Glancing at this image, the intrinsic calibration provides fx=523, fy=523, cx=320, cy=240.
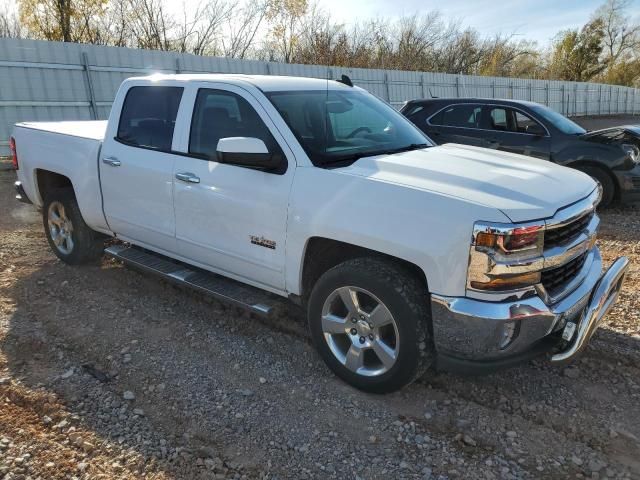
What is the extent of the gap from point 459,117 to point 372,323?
6.56 m

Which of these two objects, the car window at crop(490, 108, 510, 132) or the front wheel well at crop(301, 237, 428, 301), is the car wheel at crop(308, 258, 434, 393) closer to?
the front wheel well at crop(301, 237, 428, 301)

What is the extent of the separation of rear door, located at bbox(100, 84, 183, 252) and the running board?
14cm

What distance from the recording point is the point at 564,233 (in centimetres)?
290

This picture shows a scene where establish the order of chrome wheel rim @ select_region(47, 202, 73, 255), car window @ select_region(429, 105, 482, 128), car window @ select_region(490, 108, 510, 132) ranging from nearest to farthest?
chrome wheel rim @ select_region(47, 202, 73, 255)
car window @ select_region(490, 108, 510, 132)
car window @ select_region(429, 105, 482, 128)

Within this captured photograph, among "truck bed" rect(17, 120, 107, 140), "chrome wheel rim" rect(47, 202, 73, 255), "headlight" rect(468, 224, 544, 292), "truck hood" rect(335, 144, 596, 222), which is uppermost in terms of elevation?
"truck bed" rect(17, 120, 107, 140)

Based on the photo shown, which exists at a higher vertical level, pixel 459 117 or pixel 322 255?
pixel 459 117

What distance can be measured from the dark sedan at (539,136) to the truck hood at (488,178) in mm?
4862

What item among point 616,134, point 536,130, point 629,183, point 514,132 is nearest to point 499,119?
point 514,132

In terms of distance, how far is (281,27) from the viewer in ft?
96.9

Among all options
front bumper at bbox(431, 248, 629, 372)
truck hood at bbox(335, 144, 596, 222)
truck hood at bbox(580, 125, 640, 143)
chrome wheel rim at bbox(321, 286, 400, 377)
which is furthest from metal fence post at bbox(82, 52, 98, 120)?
front bumper at bbox(431, 248, 629, 372)

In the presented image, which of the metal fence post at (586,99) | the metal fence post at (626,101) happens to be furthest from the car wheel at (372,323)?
the metal fence post at (626,101)

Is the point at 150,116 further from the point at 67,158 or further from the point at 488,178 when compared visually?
the point at 488,178

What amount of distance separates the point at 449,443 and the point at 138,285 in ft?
10.9

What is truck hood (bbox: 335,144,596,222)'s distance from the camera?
2746mm
